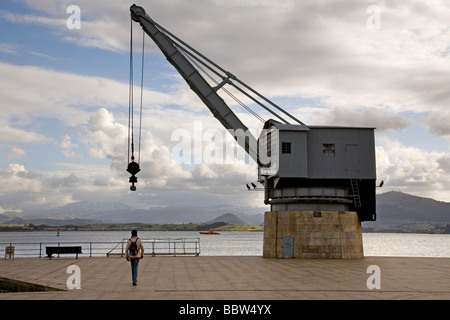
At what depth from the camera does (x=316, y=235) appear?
110 ft

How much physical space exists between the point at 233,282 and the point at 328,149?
17572 millimetres

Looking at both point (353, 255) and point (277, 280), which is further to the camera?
point (353, 255)

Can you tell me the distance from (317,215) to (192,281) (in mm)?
16201

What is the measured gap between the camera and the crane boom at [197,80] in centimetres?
3566

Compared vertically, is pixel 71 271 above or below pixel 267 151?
below

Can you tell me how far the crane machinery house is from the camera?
110ft

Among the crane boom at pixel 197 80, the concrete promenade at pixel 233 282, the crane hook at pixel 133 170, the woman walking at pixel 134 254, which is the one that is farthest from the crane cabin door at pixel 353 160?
the woman walking at pixel 134 254

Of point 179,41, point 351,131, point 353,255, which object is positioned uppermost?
point 179,41

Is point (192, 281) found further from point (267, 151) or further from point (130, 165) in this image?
point (267, 151)

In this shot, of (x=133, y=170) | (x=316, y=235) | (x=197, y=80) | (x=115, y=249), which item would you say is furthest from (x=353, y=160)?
(x=115, y=249)

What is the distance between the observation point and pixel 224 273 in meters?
22.4

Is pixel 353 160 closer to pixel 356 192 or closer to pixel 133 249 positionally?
pixel 356 192
